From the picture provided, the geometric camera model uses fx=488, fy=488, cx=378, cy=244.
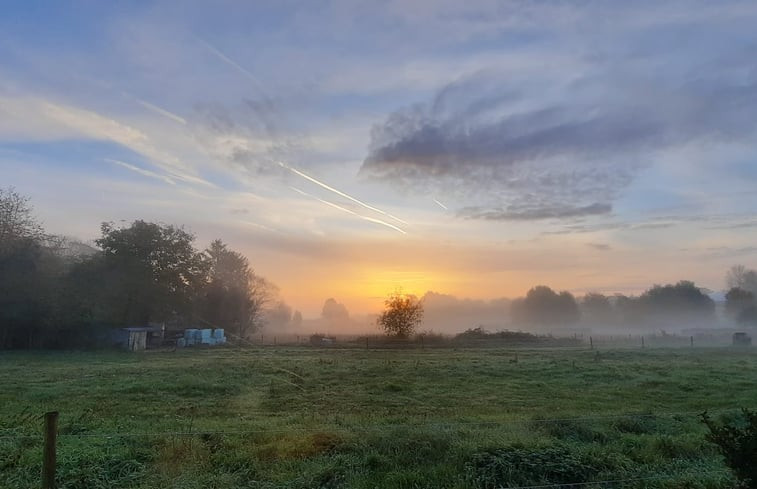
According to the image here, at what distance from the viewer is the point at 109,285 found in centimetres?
5647

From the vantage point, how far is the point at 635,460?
9297 millimetres

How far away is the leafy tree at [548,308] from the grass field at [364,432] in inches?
6153

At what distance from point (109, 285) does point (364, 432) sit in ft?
182

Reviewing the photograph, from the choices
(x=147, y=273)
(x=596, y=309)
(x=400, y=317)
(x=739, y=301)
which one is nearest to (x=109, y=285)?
(x=147, y=273)

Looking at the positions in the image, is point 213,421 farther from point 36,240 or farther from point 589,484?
point 36,240

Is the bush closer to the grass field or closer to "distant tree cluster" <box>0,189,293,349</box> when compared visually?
the grass field

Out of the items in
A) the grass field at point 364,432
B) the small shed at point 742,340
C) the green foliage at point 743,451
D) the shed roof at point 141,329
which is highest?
the green foliage at point 743,451

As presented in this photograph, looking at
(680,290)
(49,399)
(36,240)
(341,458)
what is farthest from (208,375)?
(680,290)

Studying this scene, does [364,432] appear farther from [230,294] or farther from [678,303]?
[678,303]

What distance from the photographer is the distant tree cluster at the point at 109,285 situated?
47969mm

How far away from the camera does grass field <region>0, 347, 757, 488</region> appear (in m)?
8.09

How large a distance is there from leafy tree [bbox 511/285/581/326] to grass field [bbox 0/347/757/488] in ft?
513

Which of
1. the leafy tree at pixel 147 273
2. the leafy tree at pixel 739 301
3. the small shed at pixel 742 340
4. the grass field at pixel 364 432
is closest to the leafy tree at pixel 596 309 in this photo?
the leafy tree at pixel 739 301

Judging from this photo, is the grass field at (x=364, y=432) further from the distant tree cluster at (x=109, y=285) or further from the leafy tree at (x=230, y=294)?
the leafy tree at (x=230, y=294)
